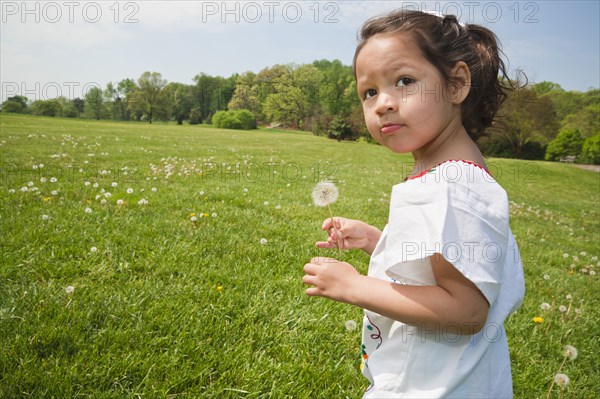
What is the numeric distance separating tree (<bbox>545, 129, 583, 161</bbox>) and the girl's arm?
53768 millimetres

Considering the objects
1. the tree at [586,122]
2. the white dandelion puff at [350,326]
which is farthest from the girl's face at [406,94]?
the tree at [586,122]

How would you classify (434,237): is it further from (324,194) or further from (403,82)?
(324,194)

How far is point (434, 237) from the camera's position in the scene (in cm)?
108

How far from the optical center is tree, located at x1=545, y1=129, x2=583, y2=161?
43156 millimetres

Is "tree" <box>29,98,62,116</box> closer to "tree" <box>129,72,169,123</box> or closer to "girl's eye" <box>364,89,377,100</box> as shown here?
"tree" <box>129,72,169,123</box>

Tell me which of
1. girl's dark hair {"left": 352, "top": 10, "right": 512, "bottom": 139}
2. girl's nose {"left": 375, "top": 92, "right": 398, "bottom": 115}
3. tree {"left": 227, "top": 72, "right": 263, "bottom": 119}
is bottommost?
girl's nose {"left": 375, "top": 92, "right": 398, "bottom": 115}

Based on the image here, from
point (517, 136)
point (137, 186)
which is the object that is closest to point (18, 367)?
point (137, 186)

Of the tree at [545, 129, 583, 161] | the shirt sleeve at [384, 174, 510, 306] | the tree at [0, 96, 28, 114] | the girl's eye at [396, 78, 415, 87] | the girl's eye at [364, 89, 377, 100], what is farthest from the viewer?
the tree at [545, 129, 583, 161]

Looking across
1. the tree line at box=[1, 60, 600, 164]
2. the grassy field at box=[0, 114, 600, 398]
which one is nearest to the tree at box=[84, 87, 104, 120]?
the tree line at box=[1, 60, 600, 164]

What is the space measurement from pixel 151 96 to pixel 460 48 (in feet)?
192

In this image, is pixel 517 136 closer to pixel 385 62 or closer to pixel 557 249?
pixel 557 249

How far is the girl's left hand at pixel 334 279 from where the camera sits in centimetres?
130

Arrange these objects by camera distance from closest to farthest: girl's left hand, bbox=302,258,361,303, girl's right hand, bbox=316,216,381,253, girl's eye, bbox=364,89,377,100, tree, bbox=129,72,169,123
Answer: girl's left hand, bbox=302,258,361,303 < girl's eye, bbox=364,89,377,100 < girl's right hand, bbox=316,216,381,253 < tree, bbox=129,72,169,123

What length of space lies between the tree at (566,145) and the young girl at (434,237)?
53.1 m
